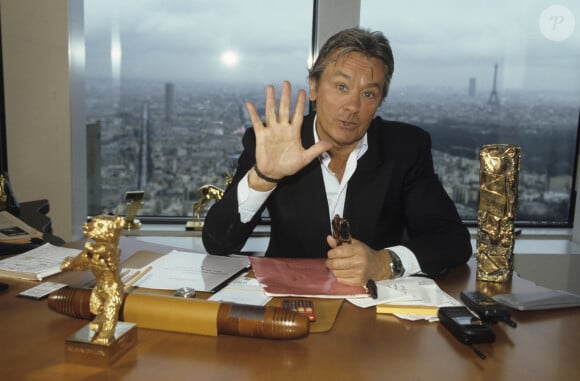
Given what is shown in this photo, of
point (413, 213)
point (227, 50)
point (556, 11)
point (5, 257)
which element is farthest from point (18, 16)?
point (556, 11)

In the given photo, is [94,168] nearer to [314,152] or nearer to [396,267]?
[314,152]

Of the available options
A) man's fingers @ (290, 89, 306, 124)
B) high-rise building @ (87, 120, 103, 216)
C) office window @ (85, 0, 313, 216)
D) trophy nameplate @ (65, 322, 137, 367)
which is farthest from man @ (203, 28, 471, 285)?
high-rise building @ (87, 120, 103, 216)

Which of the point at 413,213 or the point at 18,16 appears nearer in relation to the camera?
the point at 413,213

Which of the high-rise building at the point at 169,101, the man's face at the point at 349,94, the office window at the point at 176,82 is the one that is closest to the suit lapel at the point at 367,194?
the man's face at the point at 349,94

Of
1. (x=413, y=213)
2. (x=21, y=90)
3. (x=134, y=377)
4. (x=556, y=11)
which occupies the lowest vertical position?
(x=134, y=377)

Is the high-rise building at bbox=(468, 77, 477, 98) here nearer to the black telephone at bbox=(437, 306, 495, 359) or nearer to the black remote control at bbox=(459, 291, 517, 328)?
the black remote control at bbox=(459, 291, 517, 328)

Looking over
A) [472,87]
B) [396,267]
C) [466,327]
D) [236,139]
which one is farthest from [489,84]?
[466,327]

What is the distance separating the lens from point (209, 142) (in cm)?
339

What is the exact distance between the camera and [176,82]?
3314mm

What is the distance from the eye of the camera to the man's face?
76.1 inches

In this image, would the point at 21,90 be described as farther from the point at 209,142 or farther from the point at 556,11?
the point at 556,11

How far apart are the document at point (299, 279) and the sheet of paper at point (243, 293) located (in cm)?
2

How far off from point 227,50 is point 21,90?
42.7 inches

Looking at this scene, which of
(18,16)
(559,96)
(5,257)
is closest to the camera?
(5,257)
